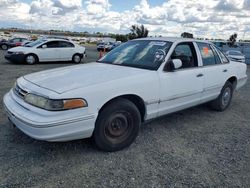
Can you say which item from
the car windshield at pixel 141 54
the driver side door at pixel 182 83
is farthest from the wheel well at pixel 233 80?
the car windshield at pixel 141 54

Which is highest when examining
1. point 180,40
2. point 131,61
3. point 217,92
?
point 180,40

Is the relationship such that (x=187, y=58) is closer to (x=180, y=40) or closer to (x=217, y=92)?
(x=180, y=40)

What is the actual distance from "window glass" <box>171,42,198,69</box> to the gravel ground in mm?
1185

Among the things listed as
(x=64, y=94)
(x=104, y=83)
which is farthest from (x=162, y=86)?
(x=64, y=94)

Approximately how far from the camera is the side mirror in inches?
153

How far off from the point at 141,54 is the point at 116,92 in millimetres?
1214

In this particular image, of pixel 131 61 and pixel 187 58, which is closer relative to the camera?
pixel 131 61

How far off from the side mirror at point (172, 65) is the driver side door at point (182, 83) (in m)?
0.06

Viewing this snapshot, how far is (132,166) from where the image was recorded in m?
3.16

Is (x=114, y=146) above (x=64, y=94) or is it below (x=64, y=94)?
below

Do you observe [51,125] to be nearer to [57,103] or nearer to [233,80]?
[57,103]

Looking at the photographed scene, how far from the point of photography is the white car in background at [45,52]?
1306cm

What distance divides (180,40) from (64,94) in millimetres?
2471

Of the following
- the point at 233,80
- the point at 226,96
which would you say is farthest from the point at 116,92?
the point at 233,80
